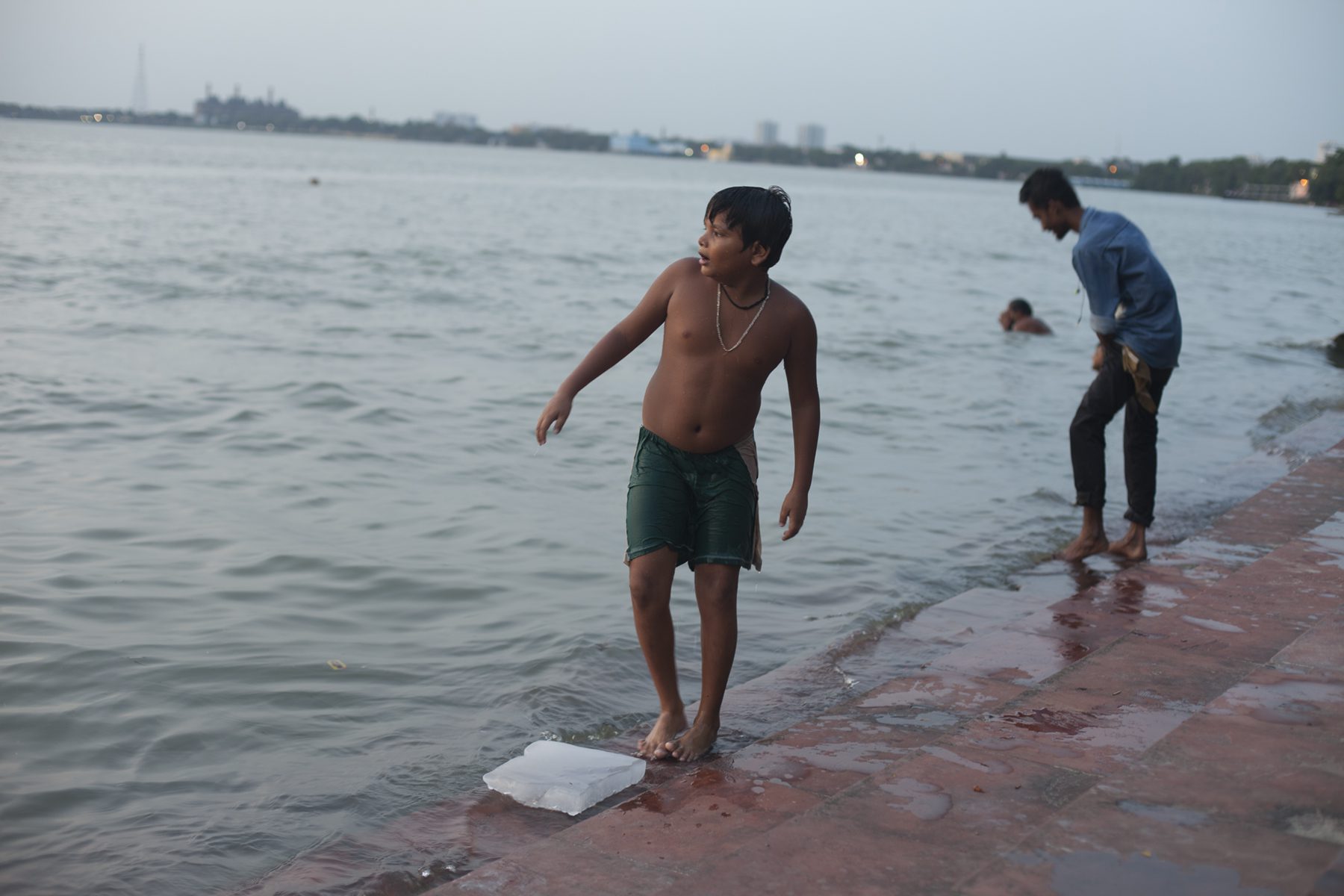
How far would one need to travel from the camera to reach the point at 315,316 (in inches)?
653

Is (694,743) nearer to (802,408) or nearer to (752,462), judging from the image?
(752,462)

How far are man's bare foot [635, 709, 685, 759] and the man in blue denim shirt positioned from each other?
3045mm

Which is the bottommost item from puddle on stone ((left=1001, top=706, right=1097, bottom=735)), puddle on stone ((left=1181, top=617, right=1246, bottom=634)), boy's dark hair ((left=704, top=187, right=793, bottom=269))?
puddle on stone ((left=1001, top=706, right=1097, bottom=735))

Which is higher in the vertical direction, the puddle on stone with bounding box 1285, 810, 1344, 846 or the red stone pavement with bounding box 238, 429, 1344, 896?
the puddle on stone with bounding box 1285, 810, 1344, 846

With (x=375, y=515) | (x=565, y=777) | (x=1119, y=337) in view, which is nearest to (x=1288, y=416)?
(x=1119, y=337)

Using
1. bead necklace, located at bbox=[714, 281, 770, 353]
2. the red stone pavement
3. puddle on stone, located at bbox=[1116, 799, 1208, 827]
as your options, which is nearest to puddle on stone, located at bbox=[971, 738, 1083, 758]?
the red stone pavement

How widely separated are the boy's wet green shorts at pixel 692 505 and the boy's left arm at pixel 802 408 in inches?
5.2

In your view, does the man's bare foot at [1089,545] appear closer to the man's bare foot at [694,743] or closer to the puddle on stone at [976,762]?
the man's bare foot at [694,743]

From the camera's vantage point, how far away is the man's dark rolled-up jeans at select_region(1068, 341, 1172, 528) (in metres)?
6.21

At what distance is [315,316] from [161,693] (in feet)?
40.8

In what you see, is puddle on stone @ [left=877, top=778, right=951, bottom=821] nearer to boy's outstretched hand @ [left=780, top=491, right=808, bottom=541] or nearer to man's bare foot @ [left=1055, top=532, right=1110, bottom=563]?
boy's outstretched hand @ [left=780, top=491, right=808, bottom=541]


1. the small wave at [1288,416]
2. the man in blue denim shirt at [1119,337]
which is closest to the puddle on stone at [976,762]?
the man in blue denim shirt at [1119,337]

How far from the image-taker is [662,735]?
13.0ft

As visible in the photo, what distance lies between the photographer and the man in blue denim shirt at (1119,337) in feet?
19.7
